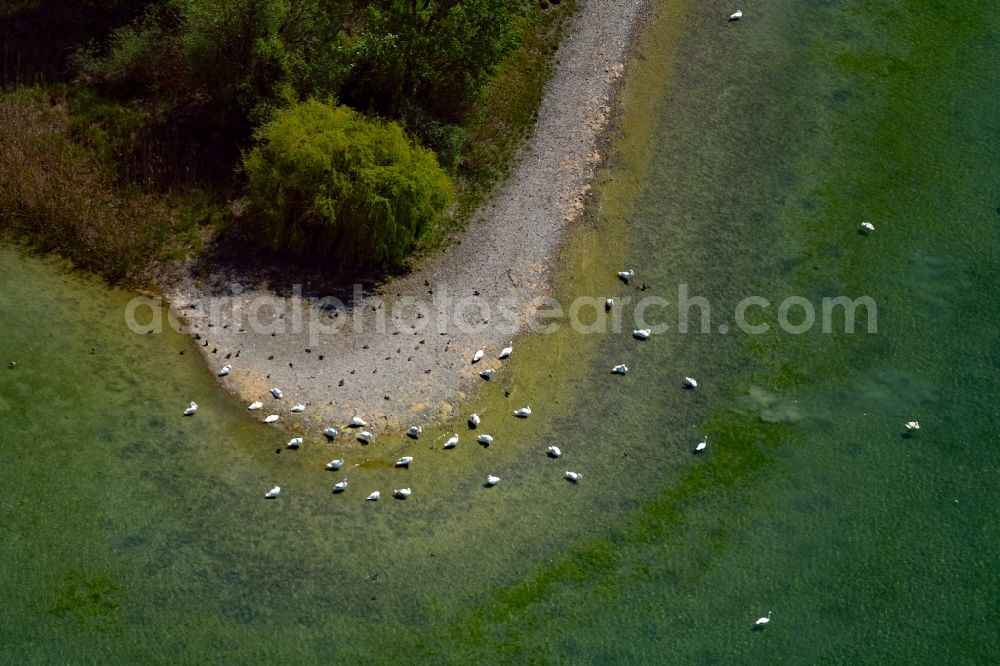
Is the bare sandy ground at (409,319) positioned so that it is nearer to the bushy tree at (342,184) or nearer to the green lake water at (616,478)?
the green lake water at (616,478)

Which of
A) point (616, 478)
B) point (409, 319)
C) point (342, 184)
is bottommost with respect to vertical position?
point (616, 478)

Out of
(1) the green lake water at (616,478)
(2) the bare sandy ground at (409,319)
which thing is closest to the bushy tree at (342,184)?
(2) the bare sandy ground at (409,319)

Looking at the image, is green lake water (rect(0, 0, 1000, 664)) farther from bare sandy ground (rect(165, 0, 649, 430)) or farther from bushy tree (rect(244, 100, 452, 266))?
bushy tree (rect(244, 100, 452, 266))

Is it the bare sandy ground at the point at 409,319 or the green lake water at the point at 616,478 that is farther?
the bare sandy ground at the point at 409,319

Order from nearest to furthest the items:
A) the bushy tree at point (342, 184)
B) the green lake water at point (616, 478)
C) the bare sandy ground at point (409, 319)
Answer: the green lake water at point (616, 478) < the bare sandy ground at point (409, 319) < the bushy tree at point (342, 184)

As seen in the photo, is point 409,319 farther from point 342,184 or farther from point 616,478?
point 616,478

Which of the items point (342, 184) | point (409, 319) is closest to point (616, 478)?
point (409, 319)
